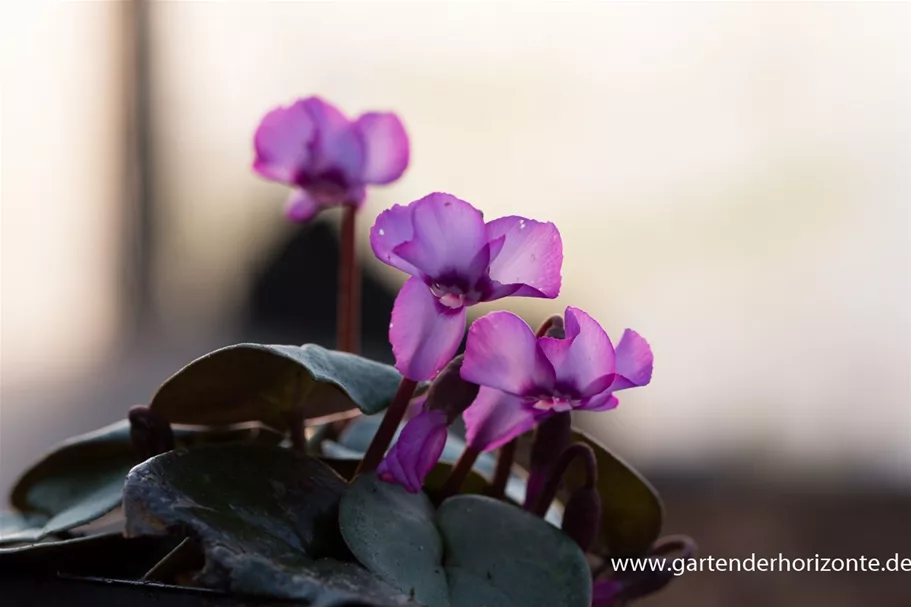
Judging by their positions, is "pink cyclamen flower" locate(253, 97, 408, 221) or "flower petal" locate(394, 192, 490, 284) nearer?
"flower petal" locate(394, 192, 490, 284)

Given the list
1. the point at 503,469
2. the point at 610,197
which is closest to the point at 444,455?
the point at 503,469

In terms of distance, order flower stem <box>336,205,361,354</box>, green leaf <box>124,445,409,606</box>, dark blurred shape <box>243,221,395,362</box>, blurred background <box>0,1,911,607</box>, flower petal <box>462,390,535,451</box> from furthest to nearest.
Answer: dark blurred shape <box>243,221,395,362</box>, blurred background <box>0,1,911,607</box>, flower stem <box>336,205,361,354</box>, flower petal <box>462,390,535,451</box>, green leaf <box>124,445,409,606</box>

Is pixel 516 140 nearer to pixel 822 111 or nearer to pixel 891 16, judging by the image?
pixel 822 111

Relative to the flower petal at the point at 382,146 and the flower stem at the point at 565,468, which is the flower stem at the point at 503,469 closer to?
the flower stem at the point at 565,468

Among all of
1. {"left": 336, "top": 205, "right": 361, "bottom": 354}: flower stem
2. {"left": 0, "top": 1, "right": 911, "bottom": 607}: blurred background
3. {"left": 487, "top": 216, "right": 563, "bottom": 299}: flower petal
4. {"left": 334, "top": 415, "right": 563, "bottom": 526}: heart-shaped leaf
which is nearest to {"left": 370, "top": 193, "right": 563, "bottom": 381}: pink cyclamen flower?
{"left": 487, "top": 216, "right": 563, "bottom": 299}: flower petal

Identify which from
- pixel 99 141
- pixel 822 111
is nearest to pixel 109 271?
pixel 99 141

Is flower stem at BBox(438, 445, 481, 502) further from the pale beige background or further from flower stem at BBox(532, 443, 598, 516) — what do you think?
the pale beige background

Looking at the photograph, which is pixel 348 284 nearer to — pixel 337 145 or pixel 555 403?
pixel 337 145
